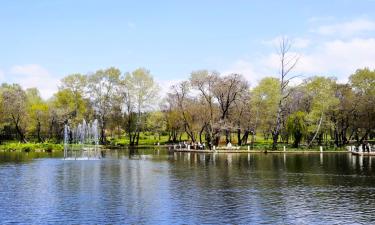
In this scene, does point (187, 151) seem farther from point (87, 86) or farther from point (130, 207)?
point (130, 207)

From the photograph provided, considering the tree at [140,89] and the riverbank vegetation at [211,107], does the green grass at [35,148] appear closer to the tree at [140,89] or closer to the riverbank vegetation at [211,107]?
the riverbank vegetation at [211,107]

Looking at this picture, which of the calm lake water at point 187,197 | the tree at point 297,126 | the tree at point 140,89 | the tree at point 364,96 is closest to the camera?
the calm lake water at point 187,197

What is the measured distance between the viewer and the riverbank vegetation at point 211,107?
258 ft

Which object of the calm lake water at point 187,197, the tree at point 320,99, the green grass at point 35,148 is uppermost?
the tree at point 320,99

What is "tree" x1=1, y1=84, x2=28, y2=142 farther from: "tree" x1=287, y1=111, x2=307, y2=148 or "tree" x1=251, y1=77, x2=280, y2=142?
"tree" x1=287, y1=111, x2=307, y2=148

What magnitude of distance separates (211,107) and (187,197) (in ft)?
185

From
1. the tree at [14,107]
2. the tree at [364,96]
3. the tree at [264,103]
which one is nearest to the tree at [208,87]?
the tree at [264,103]

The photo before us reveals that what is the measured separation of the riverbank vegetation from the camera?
258ft

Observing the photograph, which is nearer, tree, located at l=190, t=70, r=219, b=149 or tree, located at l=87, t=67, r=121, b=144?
tree, located at l=190, t=70, r=219, b=149

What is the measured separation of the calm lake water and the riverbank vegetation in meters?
41.3

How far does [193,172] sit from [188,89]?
1846 inches

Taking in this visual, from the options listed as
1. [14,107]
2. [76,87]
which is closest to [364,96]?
[76,87]

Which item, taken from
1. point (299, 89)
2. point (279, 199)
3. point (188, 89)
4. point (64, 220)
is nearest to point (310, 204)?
point (279, 199)

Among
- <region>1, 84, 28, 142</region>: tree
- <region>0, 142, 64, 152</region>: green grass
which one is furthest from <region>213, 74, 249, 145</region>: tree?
<region>1, 84, 28, 142</region>: tree
